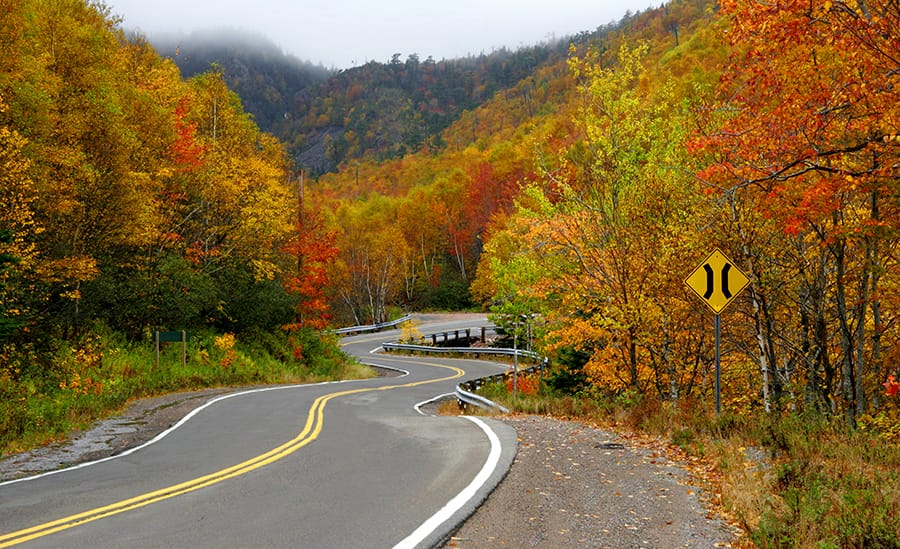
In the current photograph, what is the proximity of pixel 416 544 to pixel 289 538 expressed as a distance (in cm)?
116

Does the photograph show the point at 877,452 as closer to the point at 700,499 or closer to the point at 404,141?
the point at 700,499

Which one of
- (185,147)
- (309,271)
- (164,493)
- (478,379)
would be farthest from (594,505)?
(309,271)

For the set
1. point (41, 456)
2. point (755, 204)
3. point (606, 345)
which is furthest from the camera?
point (606, 345)

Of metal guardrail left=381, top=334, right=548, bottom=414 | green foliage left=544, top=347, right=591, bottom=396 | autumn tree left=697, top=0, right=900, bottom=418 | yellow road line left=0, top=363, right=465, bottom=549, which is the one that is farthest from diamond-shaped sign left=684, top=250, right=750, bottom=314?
green foliage left=544, top=347, right=591, bottom=396

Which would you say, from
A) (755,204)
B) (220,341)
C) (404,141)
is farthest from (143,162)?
(404,141)

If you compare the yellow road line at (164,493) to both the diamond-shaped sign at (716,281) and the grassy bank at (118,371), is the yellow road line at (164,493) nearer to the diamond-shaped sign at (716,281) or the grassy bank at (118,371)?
the grassy bank at (118,371)

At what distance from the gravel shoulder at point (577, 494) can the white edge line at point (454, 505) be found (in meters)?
0.22

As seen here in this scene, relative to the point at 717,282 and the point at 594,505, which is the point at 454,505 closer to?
the point at 594,505

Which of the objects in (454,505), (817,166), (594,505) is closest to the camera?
(454,505)

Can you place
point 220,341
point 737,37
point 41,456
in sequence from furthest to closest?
point 220,341 < point 41,456 < point 737,37

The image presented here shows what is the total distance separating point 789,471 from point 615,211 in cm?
922

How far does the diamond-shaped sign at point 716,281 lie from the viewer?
35.2 feet

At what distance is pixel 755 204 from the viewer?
12414mm

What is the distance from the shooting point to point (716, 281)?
1092 cm
